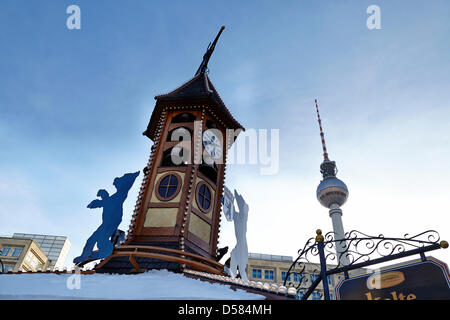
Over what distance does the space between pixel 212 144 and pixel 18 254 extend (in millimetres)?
50461

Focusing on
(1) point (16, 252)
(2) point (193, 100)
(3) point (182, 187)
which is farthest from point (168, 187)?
(1) point (16, 252)

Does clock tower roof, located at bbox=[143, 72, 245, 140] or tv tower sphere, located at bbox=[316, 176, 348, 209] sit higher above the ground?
tv tower sphere, located at bbox=[316, 176, 348, 209]

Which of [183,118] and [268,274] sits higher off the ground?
[183,118]

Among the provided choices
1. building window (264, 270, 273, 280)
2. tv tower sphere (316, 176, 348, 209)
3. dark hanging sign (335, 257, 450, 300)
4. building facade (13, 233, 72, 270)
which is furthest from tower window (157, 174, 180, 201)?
building facade (13, 233, 72, 270)

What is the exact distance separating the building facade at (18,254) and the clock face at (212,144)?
1903 inches

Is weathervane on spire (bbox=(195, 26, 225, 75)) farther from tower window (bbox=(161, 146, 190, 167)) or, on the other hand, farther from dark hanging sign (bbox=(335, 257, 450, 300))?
dark hanging sign (bbox=(335, 257, 450, 300))

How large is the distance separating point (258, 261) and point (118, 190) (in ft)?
127

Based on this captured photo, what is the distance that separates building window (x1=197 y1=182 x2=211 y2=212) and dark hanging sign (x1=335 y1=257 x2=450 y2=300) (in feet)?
28.2

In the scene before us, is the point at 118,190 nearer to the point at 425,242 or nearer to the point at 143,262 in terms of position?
the point at 143,262

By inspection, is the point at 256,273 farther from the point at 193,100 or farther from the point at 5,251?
the point at 5,251

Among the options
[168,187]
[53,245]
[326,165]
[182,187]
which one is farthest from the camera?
[53,245]

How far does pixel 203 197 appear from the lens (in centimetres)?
1448

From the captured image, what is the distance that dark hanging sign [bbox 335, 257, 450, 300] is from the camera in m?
5.26
